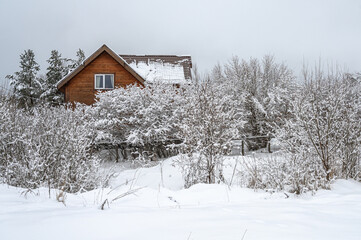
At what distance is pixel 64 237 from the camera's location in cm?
178

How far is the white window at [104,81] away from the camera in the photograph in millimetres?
18859

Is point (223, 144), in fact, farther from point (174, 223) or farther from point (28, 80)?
point (28, 80)

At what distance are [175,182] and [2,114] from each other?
18.4 ft

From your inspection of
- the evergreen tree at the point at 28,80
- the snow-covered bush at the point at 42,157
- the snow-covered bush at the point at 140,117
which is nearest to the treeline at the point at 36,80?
the evergreen tree at the point at 28,80

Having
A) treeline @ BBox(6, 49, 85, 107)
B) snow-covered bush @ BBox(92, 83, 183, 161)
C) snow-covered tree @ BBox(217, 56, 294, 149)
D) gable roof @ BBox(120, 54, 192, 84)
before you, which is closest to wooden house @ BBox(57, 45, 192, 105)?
gable roof @ BBox(120, 54, 192, 84)

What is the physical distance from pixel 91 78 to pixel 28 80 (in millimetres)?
15307

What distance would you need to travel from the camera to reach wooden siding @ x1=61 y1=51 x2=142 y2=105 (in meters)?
18.6

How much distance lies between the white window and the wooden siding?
274mm

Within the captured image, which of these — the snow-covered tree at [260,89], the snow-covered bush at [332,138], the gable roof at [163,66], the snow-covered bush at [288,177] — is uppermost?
the gable roof at [163,66]

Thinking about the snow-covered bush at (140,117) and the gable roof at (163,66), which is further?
the gable roof at (163,66)

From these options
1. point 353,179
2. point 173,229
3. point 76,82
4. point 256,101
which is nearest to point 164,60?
point 76,82

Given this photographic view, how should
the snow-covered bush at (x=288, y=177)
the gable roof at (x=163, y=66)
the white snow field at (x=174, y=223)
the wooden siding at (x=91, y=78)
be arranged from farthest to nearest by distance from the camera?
1. the gable roof at (x=163, y=66)
2. the wooden siding at (x=91, y=78)
3. the snow-covered bush at (x=288, y=177)
4. the white snow field at (x=174, y=223)

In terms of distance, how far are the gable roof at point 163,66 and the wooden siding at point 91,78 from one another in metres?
1.32

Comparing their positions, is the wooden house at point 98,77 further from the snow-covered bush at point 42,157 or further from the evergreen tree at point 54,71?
the evergreen tree at point 54,71
